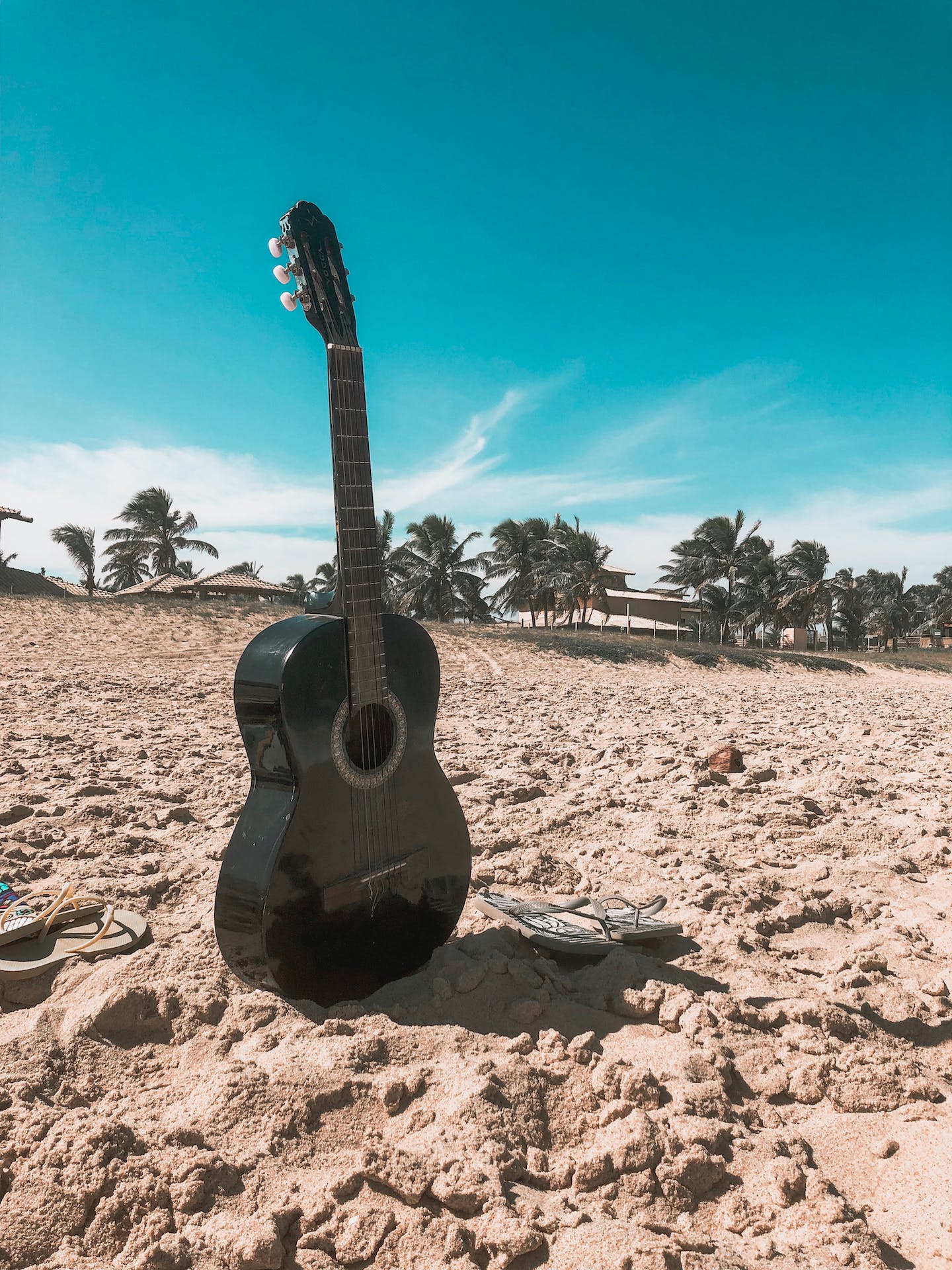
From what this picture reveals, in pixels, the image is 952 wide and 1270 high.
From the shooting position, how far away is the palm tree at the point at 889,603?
54969 mm

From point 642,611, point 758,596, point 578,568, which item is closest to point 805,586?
point 758,596

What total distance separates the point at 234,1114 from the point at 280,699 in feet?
3.42

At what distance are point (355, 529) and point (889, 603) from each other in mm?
65357

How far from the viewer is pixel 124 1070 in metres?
2.02

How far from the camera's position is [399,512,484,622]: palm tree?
35.6 meters

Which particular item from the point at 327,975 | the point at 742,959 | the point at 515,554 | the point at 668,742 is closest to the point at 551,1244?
the point at 327,975

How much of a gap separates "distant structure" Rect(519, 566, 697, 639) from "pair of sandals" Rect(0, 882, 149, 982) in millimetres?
38282

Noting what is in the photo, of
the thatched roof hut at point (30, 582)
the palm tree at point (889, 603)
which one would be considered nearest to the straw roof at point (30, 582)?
the thatched roof hut at point (30, 582)

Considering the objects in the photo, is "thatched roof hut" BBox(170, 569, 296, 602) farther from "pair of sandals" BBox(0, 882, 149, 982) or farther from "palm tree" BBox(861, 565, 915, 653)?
"palm tree" BBox(861, 565, 915, 653)

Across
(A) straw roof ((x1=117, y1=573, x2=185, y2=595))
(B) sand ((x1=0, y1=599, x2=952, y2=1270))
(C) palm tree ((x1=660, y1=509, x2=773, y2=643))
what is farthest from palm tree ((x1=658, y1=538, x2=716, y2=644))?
(B) sand ((x1=0, y1=599, x2=952, y2=1270))

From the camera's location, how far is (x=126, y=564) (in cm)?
4000

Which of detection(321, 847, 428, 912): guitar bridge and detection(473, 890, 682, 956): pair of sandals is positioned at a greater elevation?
detection(321, 847, 428, 912): guitar bridge

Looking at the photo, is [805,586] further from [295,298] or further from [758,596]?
[295,298]

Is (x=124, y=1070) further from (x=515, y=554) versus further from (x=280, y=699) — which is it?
(x=515, y=554)
